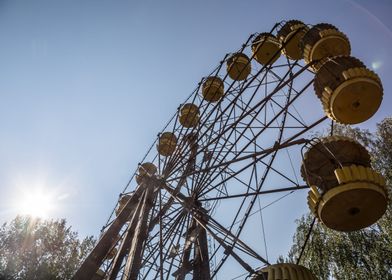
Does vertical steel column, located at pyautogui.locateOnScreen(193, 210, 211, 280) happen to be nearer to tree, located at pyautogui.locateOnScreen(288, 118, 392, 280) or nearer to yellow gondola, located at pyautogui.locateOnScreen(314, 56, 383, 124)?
yellow gondola, located at pyautogui.locateOnScreen(314, 56, 383, 124)

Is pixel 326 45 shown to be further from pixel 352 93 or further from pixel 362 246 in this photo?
pixel 362 246

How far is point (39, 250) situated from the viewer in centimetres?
2202

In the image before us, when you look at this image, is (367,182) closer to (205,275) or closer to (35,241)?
(205,275)

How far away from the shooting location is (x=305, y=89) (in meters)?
7.18

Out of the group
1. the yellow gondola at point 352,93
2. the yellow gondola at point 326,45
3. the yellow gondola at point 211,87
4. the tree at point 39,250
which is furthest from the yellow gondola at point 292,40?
the tree at point 39,250

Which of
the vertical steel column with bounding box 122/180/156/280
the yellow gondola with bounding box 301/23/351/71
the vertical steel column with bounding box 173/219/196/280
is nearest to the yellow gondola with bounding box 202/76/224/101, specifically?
the vertical steel column with bounding box 122/180/156/280

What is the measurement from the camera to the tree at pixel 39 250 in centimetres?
1873

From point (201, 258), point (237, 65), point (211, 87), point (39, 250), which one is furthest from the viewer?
point (39, 250)

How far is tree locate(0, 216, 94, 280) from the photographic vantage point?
18734 mm

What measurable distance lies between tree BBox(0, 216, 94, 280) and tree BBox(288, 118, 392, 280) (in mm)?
15605

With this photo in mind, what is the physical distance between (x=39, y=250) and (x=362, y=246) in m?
21.5

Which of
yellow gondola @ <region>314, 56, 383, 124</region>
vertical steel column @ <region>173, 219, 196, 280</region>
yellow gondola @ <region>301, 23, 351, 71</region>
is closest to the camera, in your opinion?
yellow gondola @ <region>314, 56, 383, 124</region>

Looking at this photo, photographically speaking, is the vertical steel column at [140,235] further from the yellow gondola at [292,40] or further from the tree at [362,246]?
the tree at [362,246]

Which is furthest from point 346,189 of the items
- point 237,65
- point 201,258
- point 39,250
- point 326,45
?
point 39,250
